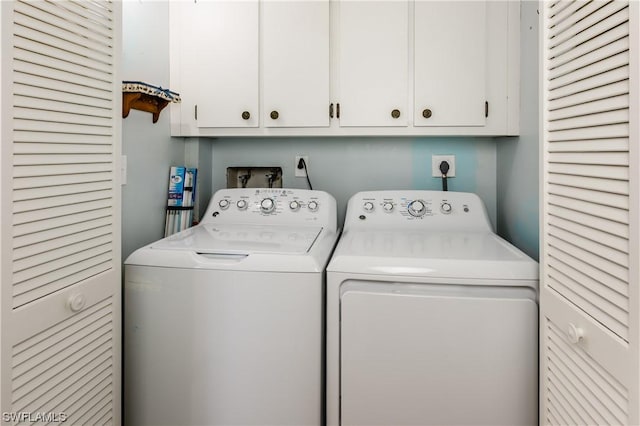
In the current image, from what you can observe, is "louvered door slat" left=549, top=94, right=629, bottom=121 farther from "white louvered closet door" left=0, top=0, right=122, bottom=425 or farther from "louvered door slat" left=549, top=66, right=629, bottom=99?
"white louvered closet door" left=0, top=0, right=122, bottom=425

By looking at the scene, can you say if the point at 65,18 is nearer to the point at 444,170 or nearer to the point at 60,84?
the point at 60,84

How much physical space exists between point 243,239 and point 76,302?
2.00 feet

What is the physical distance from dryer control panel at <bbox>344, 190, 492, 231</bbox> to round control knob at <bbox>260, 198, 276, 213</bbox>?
34cm

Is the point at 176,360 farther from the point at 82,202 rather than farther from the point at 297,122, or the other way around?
the point at 297,122

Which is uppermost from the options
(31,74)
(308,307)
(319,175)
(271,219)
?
(31,74)

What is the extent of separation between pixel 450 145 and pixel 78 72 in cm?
166

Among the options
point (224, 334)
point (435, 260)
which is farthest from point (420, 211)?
point (224, 334)

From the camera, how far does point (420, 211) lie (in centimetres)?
187

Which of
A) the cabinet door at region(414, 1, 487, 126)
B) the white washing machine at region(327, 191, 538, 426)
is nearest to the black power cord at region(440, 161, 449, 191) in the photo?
the cabinet door at region(414, 1, 487, 126)

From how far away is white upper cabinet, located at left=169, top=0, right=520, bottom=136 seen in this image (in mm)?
1811

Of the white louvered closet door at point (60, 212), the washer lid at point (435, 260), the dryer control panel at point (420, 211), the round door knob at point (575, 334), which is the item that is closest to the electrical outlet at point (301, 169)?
the dryer control panel at point (420, 211)

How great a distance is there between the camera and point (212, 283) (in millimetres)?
1338

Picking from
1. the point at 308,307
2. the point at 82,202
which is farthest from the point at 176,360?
the point at 82,202

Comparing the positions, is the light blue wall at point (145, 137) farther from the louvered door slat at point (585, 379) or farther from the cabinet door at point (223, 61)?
the louvered door slat at point (585, 379)
